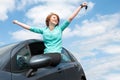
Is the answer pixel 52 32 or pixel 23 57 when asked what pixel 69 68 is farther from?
pixel 23 57

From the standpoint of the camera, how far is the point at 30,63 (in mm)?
5293

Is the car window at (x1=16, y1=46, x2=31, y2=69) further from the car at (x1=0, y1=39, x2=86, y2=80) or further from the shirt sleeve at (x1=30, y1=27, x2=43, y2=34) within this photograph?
the shirt sleeve at (x1=30, y1=27, x2=43, y2=34)

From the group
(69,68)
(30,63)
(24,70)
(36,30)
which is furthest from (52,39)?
(30,63)

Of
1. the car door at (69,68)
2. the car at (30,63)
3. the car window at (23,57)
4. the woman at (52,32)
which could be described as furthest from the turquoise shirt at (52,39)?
the car window at (23,57)

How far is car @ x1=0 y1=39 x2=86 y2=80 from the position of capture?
5.34m

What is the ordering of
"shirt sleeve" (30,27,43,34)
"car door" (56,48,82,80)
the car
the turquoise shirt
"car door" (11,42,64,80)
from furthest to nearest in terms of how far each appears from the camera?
"shirt sleeve" (30,27,43,34) < "car door" (56,48,82,80) < the turquoise shirt < "car door" (11,42,64,80) < the car

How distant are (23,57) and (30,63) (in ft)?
2.27

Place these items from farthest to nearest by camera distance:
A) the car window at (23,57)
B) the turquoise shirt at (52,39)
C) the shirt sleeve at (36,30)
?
the shirt sleeve at (36,30)
the turquoise shirt at (52,39)
the car window at (23,57)

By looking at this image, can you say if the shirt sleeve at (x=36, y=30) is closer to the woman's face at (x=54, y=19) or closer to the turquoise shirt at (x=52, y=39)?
the turquoise shirt at (x=52, y=39)

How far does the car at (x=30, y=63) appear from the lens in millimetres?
5343

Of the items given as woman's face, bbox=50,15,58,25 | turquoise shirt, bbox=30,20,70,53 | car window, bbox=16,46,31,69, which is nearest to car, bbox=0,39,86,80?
car window, bbox=16,46,31,69

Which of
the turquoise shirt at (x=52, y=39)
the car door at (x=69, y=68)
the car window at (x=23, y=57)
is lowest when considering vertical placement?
the car door at (x=69, y=68)

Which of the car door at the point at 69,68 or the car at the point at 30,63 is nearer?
the car at the point at 30,63

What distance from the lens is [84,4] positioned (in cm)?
705
